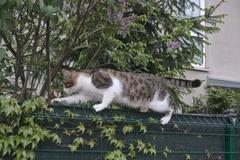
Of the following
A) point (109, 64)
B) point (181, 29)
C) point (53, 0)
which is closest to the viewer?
point (53, 0)

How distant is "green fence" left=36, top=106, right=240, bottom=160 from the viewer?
4.53 m

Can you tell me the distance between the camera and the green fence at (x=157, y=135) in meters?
4.53

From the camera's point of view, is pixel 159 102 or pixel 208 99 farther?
pixel 208 99

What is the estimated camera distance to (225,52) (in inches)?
558

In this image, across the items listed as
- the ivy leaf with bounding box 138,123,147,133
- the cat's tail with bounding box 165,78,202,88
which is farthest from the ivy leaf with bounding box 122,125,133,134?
the cat's tail with bounding box 165,78,202,88

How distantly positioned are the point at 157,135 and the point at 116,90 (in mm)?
633

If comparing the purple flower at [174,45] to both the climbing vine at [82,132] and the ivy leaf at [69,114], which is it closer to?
the climbing vine at [82,132]

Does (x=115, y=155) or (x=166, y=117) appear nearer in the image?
Result: (x=115, y=155)

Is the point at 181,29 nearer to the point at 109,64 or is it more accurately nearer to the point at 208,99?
the point at 109,64

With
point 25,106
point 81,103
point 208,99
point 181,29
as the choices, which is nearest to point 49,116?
point 25,106

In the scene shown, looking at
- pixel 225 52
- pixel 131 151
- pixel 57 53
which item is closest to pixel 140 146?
pixel 131 151

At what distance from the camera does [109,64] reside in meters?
6.38

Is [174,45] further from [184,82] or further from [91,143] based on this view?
[91,143]

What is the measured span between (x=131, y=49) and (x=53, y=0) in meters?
2.76
